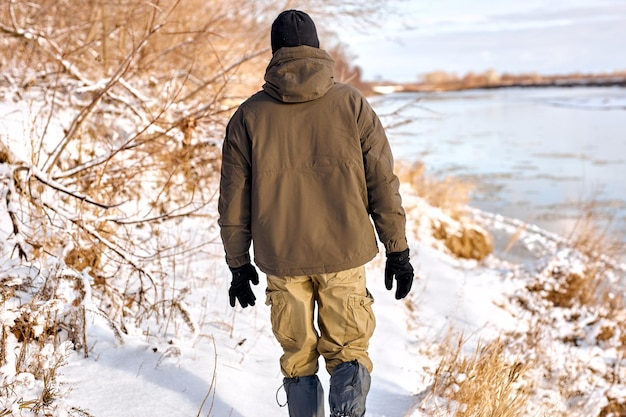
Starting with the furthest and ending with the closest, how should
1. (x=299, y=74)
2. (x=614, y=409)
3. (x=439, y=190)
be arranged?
1. (x=439, y=190)
2. (x=614, y=409)
3. (x=299, y=74)

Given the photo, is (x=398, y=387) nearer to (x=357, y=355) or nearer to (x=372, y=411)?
(x=372, y=411)

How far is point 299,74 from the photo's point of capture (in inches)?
90.7

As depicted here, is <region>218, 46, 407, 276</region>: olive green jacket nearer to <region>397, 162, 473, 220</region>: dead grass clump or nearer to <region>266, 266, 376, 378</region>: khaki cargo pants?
<region>266, 266, 376, 378</region>: khaki cargo pants

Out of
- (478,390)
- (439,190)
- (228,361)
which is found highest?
(228,361)

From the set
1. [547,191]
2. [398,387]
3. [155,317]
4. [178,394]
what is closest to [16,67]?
[155,317]

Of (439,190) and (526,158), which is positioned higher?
(439,190)

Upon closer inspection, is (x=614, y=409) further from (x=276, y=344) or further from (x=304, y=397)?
(x=304, y=397)

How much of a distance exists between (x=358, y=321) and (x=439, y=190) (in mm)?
8413

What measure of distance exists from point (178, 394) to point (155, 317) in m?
0.89

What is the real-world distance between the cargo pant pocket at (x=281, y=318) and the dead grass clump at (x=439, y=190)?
765cm

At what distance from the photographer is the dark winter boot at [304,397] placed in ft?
8.50

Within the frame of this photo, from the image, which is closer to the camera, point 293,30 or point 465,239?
point 293,30

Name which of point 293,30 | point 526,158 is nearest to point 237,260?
point 293,30

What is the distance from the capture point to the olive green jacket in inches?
93.3
